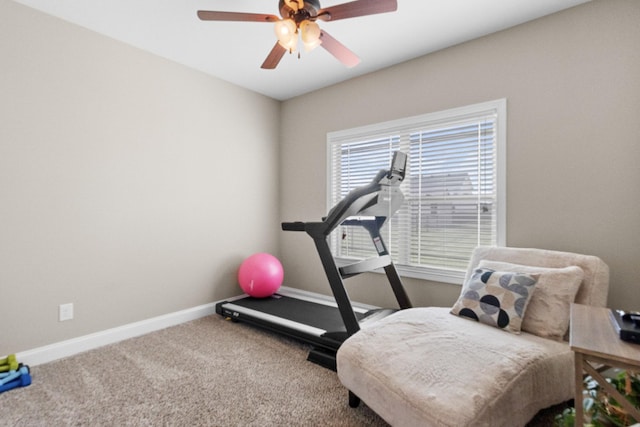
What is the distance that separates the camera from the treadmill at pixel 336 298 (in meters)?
2.21

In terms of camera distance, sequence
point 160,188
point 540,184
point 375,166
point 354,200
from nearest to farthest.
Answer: point 354,200 → point 540,184 → point 160,188 → point 375,166

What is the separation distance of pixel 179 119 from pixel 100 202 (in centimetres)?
108

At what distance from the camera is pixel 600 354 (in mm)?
989

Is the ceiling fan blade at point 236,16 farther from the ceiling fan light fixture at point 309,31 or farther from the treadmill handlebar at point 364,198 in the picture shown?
the treadmill handlebar at point 364,198

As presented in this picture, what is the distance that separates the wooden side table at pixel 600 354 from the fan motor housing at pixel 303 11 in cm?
196

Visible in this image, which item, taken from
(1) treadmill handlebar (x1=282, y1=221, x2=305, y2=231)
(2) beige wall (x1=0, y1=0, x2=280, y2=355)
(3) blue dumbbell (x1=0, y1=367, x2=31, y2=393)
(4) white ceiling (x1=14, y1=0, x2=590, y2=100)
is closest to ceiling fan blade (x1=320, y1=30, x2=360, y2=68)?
(4) white ceiling (x1=14, y1=0, x2=590, y2=100)

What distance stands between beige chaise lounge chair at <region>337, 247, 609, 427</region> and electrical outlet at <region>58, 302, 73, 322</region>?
220cm

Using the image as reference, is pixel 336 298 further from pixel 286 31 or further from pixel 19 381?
pixel 19 381

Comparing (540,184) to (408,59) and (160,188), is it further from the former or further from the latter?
(160,188)

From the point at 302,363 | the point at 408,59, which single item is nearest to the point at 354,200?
the point at 302,363

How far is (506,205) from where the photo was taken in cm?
250

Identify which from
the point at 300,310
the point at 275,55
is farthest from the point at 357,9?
the point at 300,310

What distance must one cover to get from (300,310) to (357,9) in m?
2.47

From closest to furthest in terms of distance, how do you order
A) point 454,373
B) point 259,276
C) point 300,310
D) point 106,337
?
1. point 454,373
2. point 106,337
3. point 300,310
4. point 259,276
